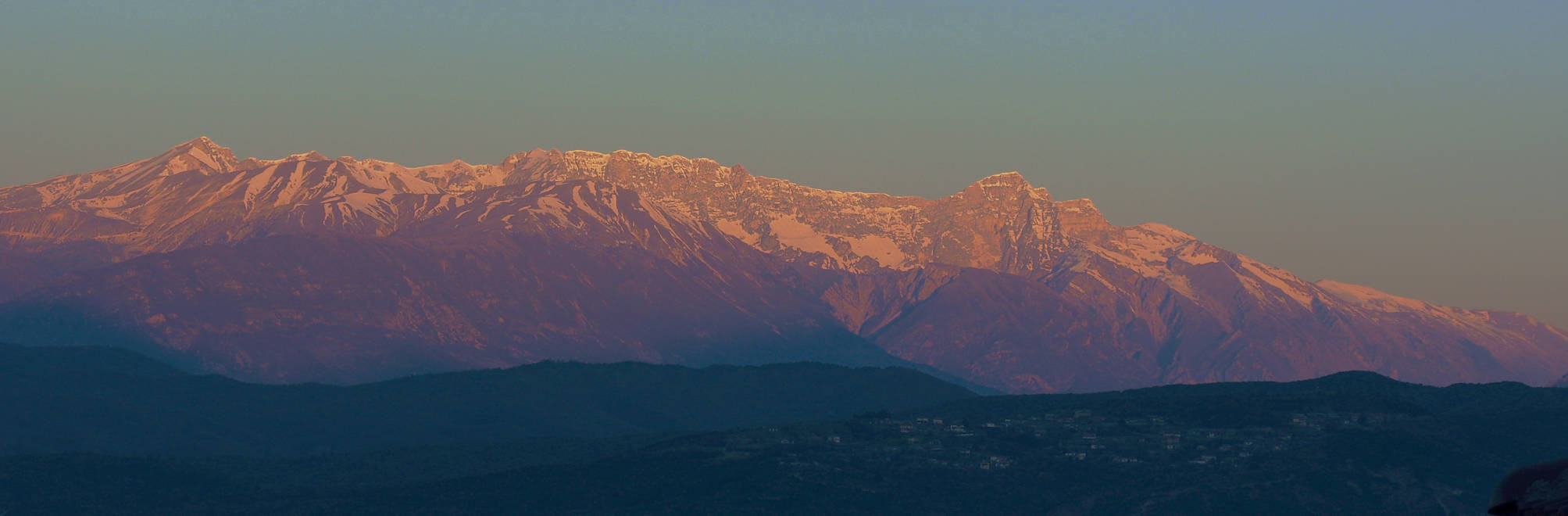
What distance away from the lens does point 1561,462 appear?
62.6 feet

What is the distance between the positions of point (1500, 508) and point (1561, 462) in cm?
83

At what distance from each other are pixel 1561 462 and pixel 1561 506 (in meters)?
0.54

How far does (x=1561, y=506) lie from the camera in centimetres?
1875

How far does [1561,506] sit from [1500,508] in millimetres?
559

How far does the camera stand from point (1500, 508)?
18.9m
